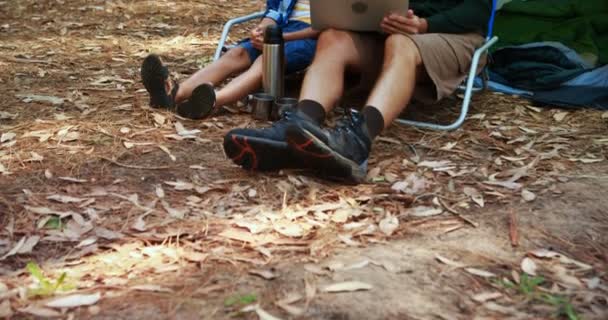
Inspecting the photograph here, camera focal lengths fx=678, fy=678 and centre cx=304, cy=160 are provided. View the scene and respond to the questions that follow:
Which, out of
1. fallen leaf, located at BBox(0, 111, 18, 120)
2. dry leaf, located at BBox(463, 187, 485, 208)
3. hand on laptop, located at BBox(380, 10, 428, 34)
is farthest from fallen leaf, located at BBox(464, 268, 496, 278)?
fallen leaf, located at BBox(0, 111, 18, 120)

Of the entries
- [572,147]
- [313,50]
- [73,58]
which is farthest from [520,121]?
[73,58]

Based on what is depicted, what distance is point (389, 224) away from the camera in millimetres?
2426

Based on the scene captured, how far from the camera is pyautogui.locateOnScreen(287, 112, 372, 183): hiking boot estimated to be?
2594 mm

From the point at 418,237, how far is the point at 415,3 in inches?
65.8

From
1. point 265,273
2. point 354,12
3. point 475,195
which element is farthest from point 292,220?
point 354,12

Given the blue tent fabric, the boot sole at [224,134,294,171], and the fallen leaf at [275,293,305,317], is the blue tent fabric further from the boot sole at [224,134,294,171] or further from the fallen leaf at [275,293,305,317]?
the fallen leaf at [275,293,305,317]

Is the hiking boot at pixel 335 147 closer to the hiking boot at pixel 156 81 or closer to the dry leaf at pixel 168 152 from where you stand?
the dry leaf at pixel 168 152

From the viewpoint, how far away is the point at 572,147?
3.27 meters

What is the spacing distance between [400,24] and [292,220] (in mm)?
1205

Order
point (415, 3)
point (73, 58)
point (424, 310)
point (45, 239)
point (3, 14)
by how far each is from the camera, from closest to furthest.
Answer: point (424, 310)
point (45, 239)
point (415, 3)
point (73, 58)
point (3, 14)

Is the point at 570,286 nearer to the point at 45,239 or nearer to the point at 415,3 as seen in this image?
the point at 45,239

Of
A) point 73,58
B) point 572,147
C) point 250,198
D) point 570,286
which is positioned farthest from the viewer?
point 73,58

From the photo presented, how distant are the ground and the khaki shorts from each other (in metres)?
0.23

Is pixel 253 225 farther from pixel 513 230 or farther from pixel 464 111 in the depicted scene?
pixel 464 111
